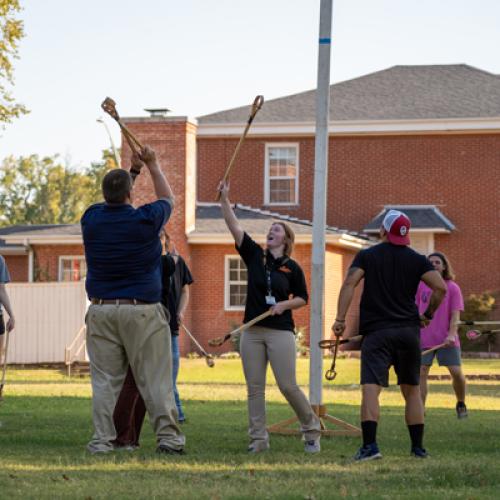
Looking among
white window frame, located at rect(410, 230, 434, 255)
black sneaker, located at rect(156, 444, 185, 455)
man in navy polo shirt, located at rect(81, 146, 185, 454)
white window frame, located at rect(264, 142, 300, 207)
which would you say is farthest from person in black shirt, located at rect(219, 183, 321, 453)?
white window frame, located at rect(264, 142, 300, 207)

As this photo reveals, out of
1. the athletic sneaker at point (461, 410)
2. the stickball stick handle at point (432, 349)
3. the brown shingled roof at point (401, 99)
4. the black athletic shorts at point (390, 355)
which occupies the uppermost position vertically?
the brown shingled roof at point (401, 99)

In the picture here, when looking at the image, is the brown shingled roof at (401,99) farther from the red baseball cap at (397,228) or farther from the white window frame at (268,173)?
the red baseball cap at (397,228)

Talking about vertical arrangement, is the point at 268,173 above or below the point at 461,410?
above

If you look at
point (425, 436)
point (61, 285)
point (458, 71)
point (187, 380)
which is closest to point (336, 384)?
point (187, 380)

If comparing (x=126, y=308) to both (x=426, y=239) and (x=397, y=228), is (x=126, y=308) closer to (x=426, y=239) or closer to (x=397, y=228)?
(x=397, y=228)

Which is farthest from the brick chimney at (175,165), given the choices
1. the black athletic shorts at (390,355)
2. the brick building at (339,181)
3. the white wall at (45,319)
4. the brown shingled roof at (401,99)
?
the black athletic shorts at (390,355)

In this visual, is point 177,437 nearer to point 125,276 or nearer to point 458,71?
point 125,276

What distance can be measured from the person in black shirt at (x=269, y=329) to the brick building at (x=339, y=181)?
76.5 ft

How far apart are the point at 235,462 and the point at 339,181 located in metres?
30.2

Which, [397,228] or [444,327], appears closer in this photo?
[397,228]

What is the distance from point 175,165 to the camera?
116 feet

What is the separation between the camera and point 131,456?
10.6m

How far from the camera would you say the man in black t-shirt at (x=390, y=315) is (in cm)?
1073

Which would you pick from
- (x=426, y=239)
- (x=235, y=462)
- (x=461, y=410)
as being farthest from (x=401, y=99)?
(x=235, y=462)
